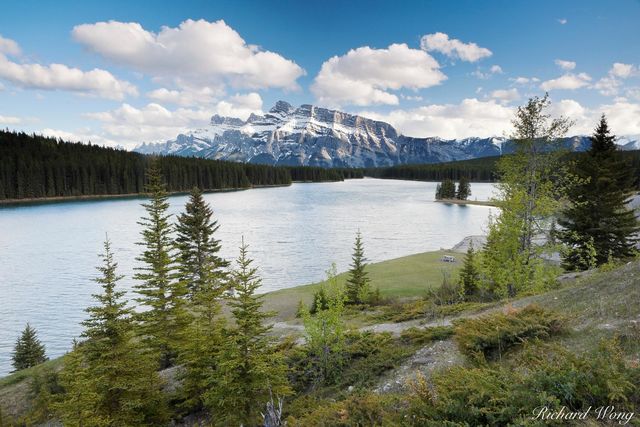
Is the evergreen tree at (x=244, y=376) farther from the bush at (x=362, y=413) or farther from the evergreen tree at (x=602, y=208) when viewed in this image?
the evergreen tree at (x=602, y=208)

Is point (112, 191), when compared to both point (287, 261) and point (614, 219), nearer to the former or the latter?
point (287, 261)

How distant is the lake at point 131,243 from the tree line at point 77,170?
2028 centimetres

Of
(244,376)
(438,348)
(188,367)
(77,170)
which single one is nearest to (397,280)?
(438,348)

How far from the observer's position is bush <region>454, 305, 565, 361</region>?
12.1 m

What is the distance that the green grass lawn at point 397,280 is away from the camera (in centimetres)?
3825

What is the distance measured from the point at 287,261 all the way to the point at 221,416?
4408cm

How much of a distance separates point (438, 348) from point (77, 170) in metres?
167

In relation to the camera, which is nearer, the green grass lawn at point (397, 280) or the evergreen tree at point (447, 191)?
the green grass lawn at point (397, 280)

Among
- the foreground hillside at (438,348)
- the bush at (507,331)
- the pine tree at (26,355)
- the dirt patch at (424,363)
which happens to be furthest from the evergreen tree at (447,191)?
the bush at (507,331)

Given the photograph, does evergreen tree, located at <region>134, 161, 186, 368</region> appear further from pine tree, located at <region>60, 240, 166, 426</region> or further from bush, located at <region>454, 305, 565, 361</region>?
bush, located at <region>454, 305, 565, 361</region>

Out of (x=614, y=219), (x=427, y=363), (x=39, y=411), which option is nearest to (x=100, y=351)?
(x=39, y=411)

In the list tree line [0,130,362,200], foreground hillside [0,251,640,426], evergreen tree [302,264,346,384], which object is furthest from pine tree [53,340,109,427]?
tree line [0,130,362,200]

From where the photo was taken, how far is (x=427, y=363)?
14.7 meters

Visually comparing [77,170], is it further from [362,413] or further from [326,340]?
[362,413]
